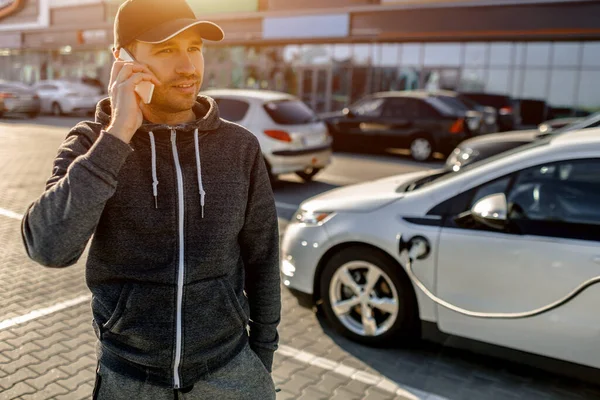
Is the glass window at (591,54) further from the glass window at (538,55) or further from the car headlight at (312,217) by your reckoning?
the car headlight at (312,217)

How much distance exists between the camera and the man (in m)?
1.63

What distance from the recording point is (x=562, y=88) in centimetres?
2236

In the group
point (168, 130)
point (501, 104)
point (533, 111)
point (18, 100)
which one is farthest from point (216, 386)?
point (18, 100)

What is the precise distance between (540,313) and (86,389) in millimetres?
2580

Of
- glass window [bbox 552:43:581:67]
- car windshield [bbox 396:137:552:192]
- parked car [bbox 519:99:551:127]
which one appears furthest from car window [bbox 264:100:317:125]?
glass window [bbox 552:43:581:67]

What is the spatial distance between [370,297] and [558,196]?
1375mm

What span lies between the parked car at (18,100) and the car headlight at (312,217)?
804 inches

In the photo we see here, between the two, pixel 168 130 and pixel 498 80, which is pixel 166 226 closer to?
pixel 168 130

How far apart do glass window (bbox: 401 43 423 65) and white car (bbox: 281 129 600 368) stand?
816 inches

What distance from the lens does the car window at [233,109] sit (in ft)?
31.6

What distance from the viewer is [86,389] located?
344 centimetres

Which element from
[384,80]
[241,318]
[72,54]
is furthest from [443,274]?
[72,54]

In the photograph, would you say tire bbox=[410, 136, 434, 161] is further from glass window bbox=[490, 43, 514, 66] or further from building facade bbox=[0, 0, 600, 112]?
glass window bbox=[490, 43, 514, 66]

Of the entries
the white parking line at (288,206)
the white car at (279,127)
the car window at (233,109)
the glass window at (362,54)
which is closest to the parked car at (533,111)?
the glass window at (362,54)
